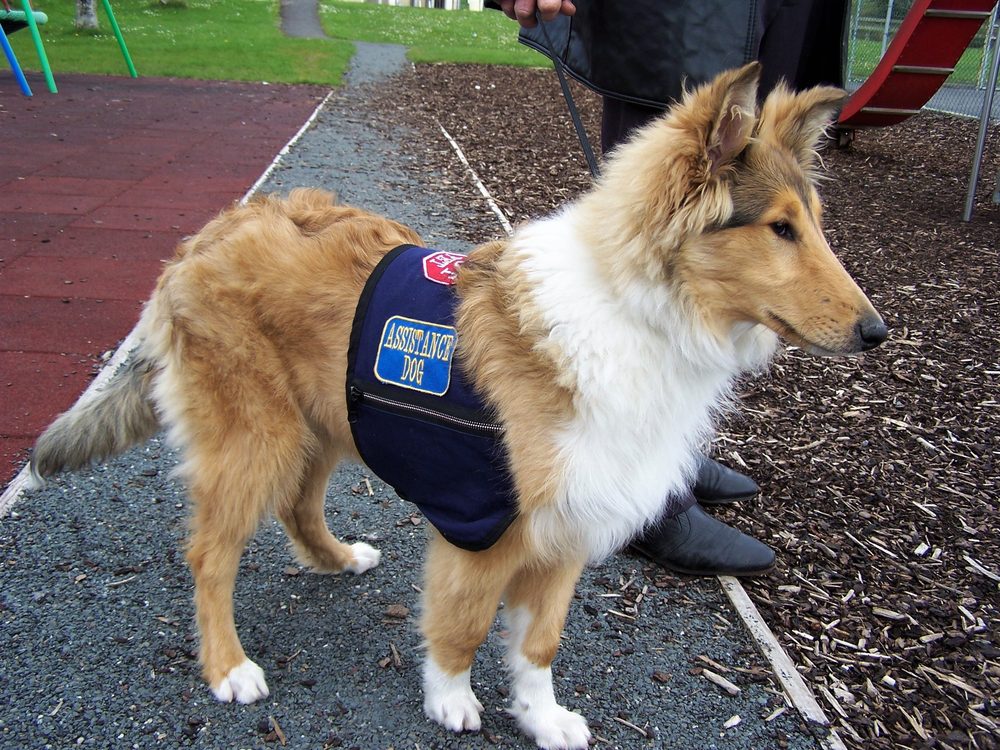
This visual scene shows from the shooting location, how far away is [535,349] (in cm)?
225

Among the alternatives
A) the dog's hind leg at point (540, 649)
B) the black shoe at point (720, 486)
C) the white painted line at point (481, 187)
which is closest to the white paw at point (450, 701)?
the dog's hind leg at point (540, 649)

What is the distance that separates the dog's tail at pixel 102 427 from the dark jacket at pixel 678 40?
2073 millimetres

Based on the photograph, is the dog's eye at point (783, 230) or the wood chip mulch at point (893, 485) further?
the wood chip mulch at point (893, 485)

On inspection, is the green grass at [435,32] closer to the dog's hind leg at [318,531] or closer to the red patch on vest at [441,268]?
the dog's hind leg at [318,531]

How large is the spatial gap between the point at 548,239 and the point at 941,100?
13571 millimetres

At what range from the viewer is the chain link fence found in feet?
38.8

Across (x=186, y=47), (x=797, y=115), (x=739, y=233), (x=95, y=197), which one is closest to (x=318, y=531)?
(x=739, y=233)

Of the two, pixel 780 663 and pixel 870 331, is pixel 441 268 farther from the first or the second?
pixel 780 663

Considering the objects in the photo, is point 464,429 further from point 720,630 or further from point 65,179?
point 65,179

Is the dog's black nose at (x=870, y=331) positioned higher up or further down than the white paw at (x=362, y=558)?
higher up

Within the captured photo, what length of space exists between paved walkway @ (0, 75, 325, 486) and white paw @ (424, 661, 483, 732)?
7.58 feet

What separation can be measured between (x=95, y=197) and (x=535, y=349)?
6889mm

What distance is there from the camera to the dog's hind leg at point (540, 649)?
2549mm

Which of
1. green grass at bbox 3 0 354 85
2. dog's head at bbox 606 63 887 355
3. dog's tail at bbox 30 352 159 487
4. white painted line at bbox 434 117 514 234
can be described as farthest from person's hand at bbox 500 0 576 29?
green grass at bbox 3 0 354 85
